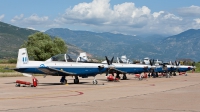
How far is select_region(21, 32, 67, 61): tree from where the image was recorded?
7994 centimetres

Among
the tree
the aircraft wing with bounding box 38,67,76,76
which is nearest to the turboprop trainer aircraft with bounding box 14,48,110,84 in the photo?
the aircraft wing with bounding box 38,67,76,76

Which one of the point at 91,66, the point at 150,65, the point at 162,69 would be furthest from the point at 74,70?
the point at 162,69

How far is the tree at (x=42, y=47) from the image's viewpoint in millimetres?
79938

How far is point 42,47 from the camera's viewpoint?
80688 mm

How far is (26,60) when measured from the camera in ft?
85.0

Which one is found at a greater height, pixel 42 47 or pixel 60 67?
pixel 42 47

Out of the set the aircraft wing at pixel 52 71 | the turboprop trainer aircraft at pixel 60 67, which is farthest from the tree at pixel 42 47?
the aircraft wing at pixel 52 71

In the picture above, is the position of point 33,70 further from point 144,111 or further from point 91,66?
point 144,111

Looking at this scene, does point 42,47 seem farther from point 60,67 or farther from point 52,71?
point 52,71

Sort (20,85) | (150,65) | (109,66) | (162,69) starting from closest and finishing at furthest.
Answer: (20,85)
(109,66)
(150,65)
(162,69)

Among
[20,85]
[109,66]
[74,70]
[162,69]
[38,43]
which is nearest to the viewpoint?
[20,85]

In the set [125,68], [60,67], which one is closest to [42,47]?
[125,68]

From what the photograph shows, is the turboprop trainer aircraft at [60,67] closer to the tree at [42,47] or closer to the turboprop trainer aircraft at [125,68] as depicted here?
the turboprop trainer aircraft at [125,68]

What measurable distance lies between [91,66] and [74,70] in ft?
4.22
